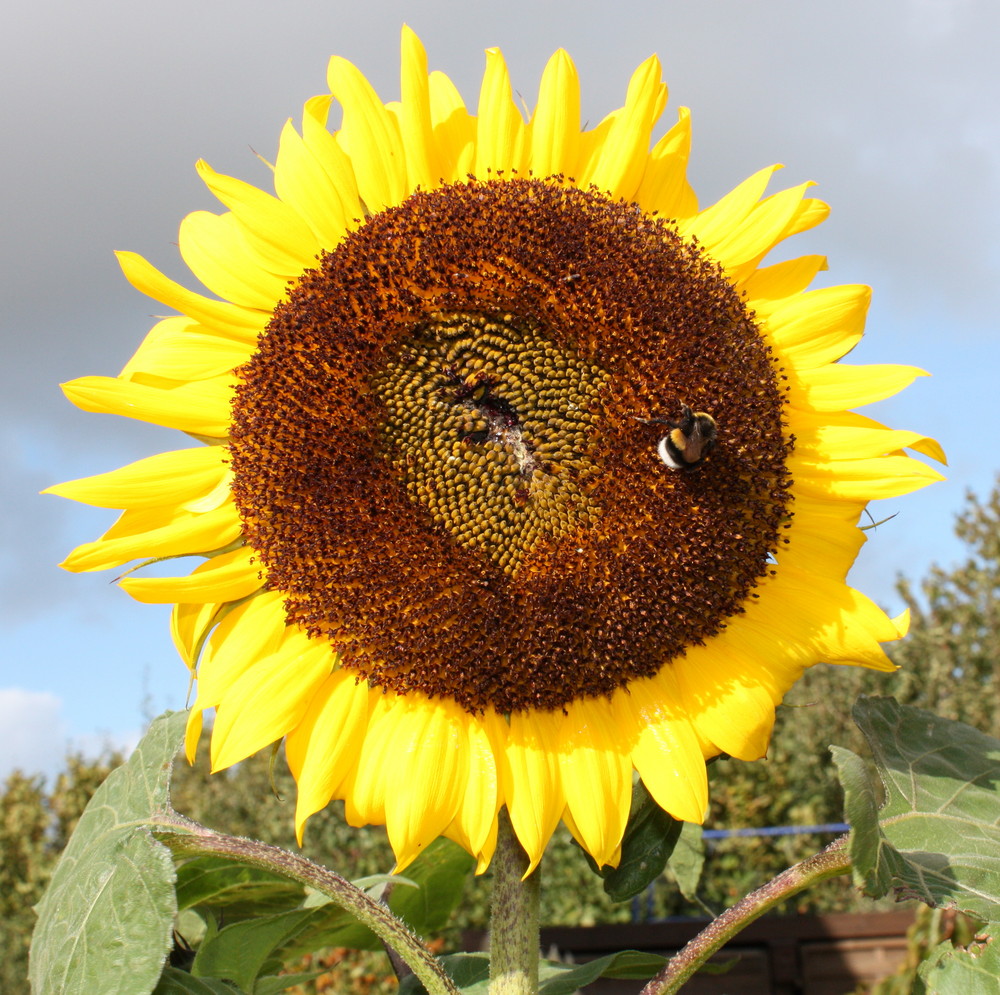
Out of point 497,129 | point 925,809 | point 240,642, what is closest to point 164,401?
point 240,642

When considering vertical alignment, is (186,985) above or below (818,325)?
below

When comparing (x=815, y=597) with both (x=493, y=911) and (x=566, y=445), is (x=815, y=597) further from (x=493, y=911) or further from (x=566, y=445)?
(x=493, y=911)

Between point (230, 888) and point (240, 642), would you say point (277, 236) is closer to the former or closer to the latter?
point (240, 642)

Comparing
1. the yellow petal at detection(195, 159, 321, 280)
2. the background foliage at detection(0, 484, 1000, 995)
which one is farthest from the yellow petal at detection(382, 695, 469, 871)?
the background foliage at detection(0, 484, 1000, 995)

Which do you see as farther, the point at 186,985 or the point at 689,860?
the point at 689,860

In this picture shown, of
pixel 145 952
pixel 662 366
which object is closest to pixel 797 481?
pixel 662 366
